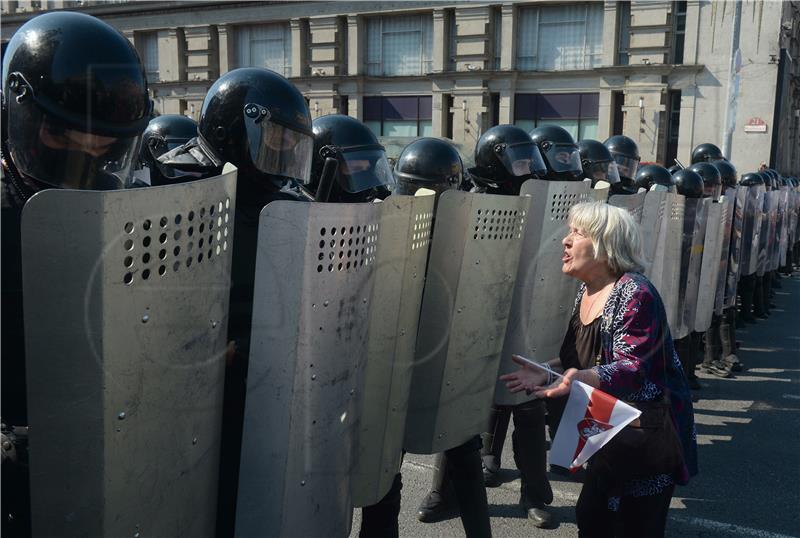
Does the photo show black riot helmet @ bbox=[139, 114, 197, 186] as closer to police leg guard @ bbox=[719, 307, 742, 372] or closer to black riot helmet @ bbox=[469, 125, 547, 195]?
black riot helmet @ bbox=[469, 125, 547, 195]

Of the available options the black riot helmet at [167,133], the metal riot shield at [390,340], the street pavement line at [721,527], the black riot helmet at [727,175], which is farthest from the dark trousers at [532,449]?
the black riot helmet at [727,175]

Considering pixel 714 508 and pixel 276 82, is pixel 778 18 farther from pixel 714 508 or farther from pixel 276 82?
pixel 276 82

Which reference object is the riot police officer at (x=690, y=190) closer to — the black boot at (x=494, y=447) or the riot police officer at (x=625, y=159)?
the riot police officer at (x=625, y=159)

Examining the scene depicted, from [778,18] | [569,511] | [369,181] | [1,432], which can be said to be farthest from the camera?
[778,18]

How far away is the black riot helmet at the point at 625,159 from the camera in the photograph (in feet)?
22.3

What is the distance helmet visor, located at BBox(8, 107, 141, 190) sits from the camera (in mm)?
1816

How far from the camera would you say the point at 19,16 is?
34156 mm

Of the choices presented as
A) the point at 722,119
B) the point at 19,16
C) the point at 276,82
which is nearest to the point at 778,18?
the point at 722,119

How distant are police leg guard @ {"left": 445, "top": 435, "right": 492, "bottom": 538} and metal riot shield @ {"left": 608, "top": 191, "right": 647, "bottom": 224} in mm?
1937

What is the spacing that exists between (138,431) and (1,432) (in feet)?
1.49

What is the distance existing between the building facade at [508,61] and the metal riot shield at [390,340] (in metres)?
22.7

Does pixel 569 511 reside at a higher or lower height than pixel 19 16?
lower

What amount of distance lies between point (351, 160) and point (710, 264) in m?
4.26

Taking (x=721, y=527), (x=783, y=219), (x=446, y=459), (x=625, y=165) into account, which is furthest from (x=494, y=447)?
(x=783, y=219)
